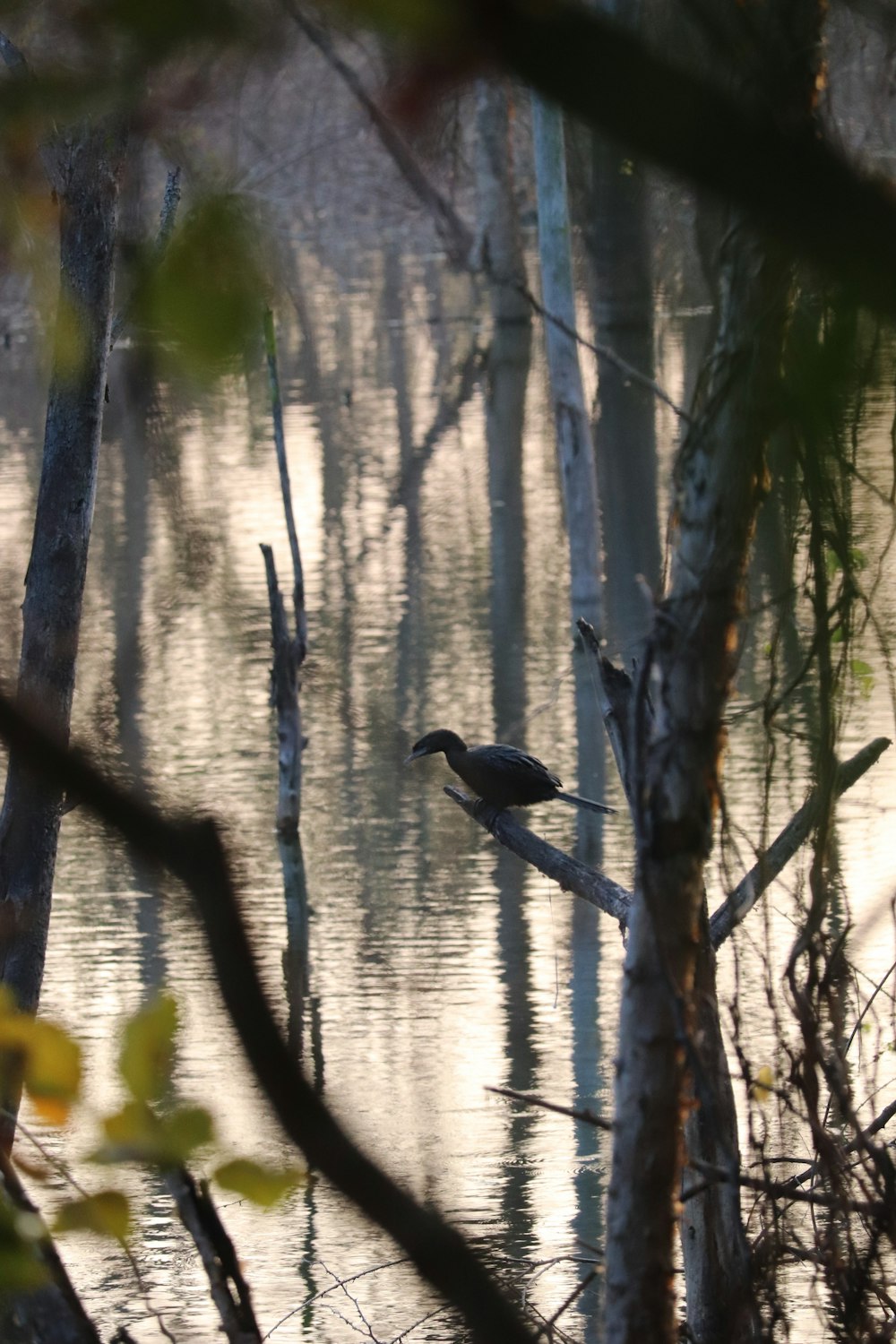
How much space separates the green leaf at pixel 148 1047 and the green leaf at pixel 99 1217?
0.12 metres

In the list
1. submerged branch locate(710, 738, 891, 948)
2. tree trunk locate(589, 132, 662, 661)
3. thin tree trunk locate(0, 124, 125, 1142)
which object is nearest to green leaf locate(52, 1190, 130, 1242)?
submerged branch locate(710, 738, 891, 948)

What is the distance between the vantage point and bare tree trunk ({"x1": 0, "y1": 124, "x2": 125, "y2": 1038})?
458 cm

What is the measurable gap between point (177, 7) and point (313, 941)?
7707mm

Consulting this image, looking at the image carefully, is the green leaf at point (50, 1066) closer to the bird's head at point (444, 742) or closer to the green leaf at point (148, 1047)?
the green leaf at point (148, 1047)

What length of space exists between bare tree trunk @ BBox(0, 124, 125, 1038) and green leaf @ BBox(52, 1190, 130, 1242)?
10.4ft

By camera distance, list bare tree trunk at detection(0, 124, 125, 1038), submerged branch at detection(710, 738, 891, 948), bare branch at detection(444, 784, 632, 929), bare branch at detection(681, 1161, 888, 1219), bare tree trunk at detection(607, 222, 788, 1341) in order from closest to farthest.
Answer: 1. bare tree trunk at detection(607, 222, 788, 1341)
2. bare branch at detection(681, 1161, 888, 1219)
3. submerged branch at detection(710, 738, 891, 948)
4. bare branch at detection(444, 784, 632, 929)
5. bare tree trunk at detection(0, 124, 125, 1038)

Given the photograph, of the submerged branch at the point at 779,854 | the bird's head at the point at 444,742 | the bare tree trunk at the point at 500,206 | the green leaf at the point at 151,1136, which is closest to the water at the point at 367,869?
the green leaf at the point at 151,1136

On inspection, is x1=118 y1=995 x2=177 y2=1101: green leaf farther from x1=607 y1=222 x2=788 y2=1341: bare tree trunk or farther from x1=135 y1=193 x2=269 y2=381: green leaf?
x1=607 y1=222 x2=788 y2=1341: bare tree trunk

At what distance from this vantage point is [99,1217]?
1.29 metres

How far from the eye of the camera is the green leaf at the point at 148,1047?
118 centimetres

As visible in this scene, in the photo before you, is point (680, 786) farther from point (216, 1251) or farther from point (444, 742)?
point (444, 742)

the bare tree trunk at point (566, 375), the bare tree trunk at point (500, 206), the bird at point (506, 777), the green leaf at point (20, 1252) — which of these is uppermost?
the bare tree trunk at point (500, 206)

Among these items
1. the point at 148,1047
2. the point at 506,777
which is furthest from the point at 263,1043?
the point at 506,777

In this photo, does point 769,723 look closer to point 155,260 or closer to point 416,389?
point 155,260
